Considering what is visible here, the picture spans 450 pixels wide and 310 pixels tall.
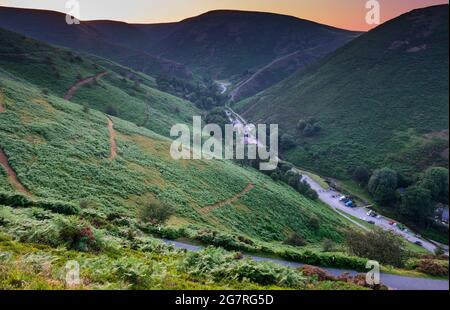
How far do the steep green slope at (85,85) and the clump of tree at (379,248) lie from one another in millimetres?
73707

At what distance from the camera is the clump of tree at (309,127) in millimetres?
125312

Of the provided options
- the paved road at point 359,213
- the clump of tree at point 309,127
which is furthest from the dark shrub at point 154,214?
the clump of tree at point 309,127

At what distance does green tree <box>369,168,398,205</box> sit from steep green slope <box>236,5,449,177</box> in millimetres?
7172

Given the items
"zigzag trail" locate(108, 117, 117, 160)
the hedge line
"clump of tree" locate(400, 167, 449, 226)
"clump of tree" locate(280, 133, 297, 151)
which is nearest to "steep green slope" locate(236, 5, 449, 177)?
"clump of tree" locate(280, 133, 297, 151)

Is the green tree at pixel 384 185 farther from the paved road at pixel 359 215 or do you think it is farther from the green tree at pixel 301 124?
the green tree at pixel 301 124

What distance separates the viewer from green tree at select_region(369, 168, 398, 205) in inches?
3054

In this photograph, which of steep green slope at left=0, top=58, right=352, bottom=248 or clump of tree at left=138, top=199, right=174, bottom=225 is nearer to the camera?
clump of tree at left=138, top=199, right=174, bottom=225

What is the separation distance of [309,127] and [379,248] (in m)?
106

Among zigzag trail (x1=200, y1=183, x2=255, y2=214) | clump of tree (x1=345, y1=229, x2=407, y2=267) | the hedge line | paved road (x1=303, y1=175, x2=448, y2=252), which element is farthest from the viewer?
paved road (x1=303, y1=175, x2=448, y2=252)

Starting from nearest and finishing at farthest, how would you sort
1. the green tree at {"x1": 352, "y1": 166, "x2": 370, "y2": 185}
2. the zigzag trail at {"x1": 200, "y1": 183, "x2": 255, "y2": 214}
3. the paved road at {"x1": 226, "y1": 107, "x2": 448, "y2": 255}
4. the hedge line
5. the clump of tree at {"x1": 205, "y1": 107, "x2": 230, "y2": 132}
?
the hedge line → the zigzag trail at {"x1": 200, "y1": 183, "x2": 255, "y2": 214} → the paved road at {"x1": 226, "y1": 107, "x2": 448, "y2": 255} → the green tree at {"x1": 352, "y1": 166, "x2": 370, "y2": 185} → the clump of tree at {"x1": 205, "y1": 107, "x2": 230, "y2": 132}

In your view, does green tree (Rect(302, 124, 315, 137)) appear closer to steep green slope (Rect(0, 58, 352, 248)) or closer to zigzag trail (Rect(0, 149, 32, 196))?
steep green slope (Rect(0, 58, 352, 248))

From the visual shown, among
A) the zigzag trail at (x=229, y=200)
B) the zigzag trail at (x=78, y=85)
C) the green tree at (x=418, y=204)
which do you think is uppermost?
the zigzag trail at (x=78, y=85)

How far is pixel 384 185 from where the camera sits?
255 ft

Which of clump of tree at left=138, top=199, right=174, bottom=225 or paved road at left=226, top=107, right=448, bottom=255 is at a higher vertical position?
clump of tree at left=138, top=199, right=174, bottom=225
